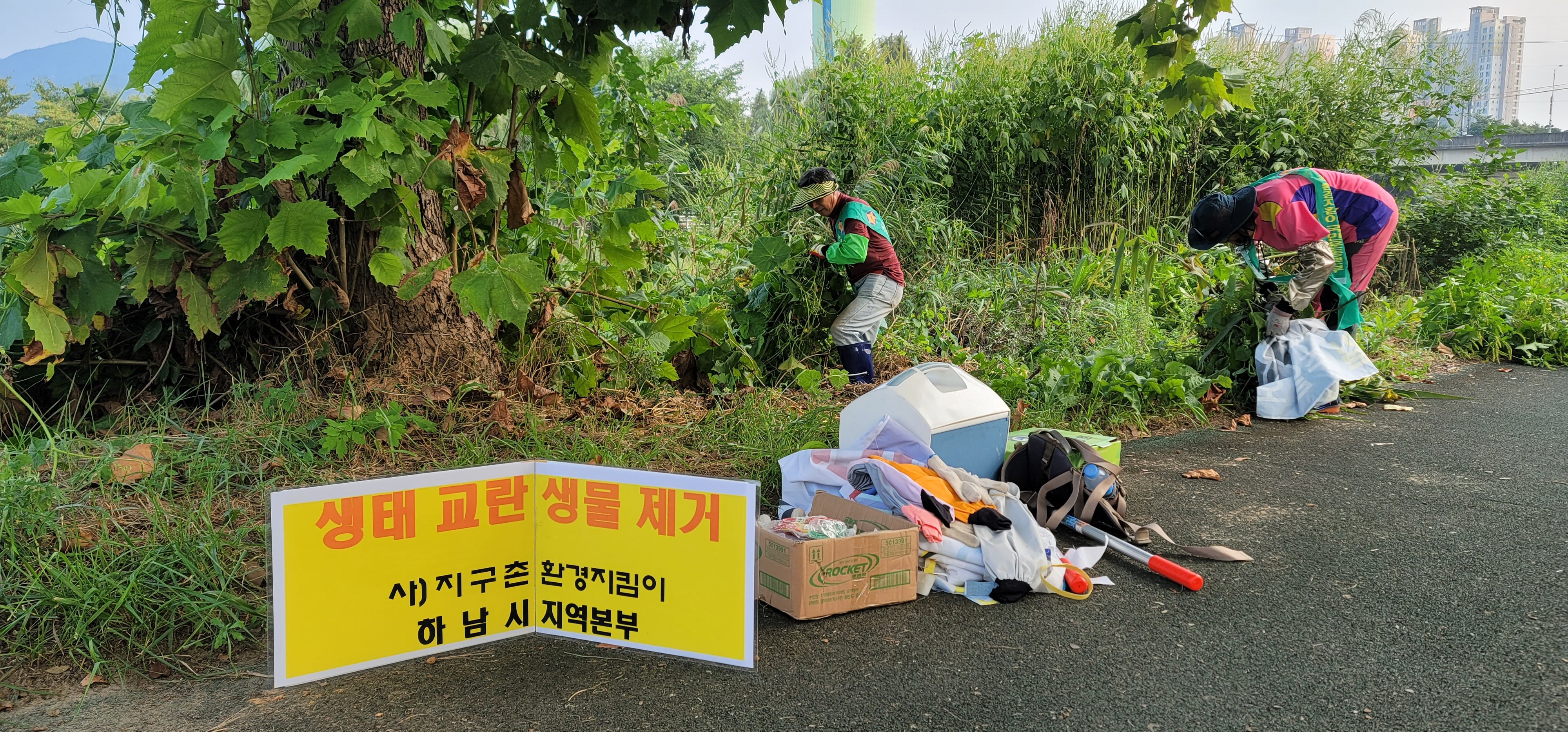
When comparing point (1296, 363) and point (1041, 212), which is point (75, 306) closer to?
point (1296, 363)

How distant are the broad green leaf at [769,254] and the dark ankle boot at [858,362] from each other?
2.36 ft

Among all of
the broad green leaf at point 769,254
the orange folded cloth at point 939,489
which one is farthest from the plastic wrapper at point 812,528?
the broad green leaf at point 769,254

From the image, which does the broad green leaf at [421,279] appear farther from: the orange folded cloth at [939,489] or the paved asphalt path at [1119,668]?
the orange folded cloth at [939,489]

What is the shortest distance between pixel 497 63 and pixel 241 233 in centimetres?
102

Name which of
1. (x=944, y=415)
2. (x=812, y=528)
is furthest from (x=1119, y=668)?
(x=944, y=415)

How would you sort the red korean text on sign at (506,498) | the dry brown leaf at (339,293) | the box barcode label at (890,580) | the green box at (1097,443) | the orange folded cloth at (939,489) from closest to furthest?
the red korean text on sign at (506,498), the box barcode label at (890,580), the orange folded cloth at (939,489), the dry brown leaf at (339,293), the green box at (1097,443)

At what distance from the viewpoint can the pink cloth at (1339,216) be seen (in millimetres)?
5441

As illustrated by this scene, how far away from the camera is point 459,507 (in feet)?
7.93

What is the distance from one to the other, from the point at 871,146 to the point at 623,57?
3580 mm

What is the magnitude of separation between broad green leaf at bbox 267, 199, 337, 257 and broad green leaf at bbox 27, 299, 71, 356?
774 millimetres

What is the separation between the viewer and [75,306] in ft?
10.4

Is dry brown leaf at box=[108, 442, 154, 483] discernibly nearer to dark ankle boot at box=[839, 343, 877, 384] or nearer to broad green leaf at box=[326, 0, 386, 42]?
broad green leaf at box=[326, 0, 386, 42]

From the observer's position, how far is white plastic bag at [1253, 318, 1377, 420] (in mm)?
5367

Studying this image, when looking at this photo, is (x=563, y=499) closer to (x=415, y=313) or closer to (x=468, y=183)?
(x=468, y=183)
